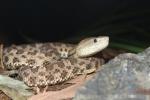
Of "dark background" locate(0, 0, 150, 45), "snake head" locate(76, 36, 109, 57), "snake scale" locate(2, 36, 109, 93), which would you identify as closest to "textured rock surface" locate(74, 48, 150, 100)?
"snake scale" locate(2, 36, 109, 93)

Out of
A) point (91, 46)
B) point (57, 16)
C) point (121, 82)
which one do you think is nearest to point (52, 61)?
point (91, 46)

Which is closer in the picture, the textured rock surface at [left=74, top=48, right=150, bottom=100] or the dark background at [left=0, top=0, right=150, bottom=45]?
the textured rock surface at [left=74, top=48, right=150, bottom=100]

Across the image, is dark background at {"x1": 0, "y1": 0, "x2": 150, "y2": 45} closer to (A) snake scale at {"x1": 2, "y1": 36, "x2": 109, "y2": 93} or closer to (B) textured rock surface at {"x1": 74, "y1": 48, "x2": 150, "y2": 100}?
(A) snake scale at {"x1": 2, "y1": 36, "x2": 109, "y2": 93}

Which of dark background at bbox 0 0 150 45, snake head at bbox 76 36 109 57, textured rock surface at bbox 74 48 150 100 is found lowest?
textured rock surface at bbox 74 48 150 100

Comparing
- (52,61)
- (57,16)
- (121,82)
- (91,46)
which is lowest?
(121,82)

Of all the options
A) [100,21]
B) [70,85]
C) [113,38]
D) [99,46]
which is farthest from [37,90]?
[100,21]

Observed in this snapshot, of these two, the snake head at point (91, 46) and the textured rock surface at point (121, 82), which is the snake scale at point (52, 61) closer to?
the snake head at point (91, 46)

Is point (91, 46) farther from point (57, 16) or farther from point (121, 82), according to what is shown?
point (57, 16)
